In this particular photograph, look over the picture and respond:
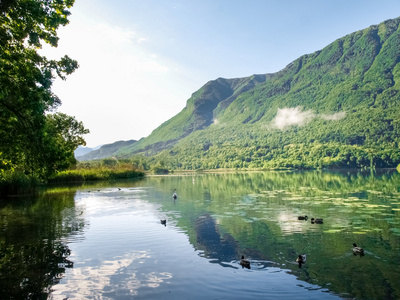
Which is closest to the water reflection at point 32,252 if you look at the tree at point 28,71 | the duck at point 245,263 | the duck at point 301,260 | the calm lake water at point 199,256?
the calm lake water at point 199,256

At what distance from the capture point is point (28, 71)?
1858 cm

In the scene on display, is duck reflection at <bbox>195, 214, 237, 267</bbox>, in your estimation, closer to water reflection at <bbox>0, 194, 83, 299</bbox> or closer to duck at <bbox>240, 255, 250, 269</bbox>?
duck at <bbox>240, 255, 250, 269</bbox>

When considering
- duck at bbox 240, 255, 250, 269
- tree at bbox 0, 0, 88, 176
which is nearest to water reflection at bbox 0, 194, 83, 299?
tree at bbox 0, 0, 88, 176

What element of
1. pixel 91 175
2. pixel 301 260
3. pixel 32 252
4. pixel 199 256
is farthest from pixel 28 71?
pixel 91 175

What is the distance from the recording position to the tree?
679 inches

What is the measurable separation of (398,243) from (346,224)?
561 centimetres

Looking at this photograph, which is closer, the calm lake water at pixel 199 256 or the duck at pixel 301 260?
the calm lake water at pixel 199 256

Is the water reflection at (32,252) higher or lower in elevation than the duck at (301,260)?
higher

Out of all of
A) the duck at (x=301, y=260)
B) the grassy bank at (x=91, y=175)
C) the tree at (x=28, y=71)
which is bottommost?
the duck at (x=301, y=260)

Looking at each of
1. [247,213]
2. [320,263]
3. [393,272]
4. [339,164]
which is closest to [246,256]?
[320,263]

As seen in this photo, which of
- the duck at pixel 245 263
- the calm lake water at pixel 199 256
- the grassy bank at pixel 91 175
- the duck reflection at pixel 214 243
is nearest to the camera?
the calm lake water at pixel 199 256

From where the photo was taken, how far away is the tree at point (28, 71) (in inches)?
679

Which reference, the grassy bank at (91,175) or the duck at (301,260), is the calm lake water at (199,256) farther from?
the grassy bank at (91,175)

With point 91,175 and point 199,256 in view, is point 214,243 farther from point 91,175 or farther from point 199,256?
point 91,175
